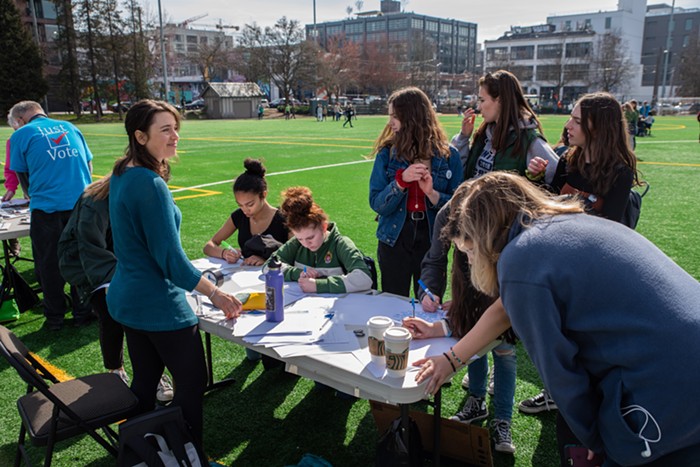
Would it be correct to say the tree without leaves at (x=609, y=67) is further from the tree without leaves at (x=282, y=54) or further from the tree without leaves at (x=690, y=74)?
the tree without leaves at (x=282, y=54)

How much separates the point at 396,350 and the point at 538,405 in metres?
1.86

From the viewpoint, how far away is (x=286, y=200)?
3.49m

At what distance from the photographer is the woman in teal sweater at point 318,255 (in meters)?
3.34

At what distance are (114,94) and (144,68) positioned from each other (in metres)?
3.91

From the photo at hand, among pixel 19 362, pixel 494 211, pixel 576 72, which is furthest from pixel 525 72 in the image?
pixel 19 362

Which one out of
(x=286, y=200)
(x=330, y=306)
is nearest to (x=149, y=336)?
(x=330, y=306)

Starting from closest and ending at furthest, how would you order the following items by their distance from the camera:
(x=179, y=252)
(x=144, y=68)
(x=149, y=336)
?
(x=179, y=252)
(x=149, y=336)
(x=144, y=68)

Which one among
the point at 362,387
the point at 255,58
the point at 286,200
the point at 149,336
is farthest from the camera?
the point at 255,58

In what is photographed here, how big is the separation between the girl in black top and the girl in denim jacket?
0.92 metres

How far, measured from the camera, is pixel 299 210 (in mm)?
3482

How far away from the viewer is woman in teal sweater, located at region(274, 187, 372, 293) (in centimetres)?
334

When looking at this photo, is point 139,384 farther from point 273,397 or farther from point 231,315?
point 273,397

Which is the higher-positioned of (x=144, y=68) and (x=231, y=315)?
(x=144, y=68)

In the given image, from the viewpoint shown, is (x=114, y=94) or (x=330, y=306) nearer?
(x=330, y=306)
